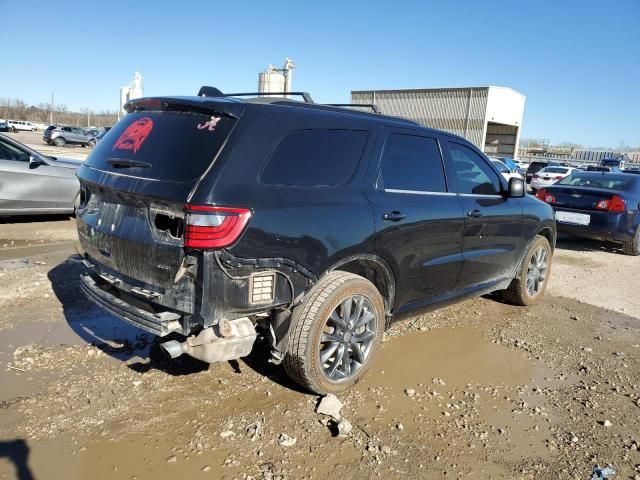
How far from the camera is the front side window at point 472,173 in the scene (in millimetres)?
4297

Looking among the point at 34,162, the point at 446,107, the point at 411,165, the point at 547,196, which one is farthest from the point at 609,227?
the point at 446,107

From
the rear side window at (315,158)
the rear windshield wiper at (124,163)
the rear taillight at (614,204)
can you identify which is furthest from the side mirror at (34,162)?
the rear taillight at (614,204)

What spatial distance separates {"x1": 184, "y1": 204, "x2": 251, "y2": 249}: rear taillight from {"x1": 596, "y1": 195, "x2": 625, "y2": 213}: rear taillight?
7856 millimetres

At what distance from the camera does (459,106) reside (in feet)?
119

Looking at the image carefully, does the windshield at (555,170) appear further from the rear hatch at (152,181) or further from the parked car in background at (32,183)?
the rear hatch at (152,181)

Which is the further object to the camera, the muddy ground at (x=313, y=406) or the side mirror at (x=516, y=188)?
the side mirror at (x=516, y=188)

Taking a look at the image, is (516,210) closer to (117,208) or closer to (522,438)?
(522,438)

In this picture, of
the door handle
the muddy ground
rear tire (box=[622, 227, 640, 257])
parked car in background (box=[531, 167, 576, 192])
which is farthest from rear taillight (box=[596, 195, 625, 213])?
parked car in background (box=[531, 167, 576, 192])

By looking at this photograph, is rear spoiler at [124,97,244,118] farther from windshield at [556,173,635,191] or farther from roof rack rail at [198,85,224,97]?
windshield at [556,173,635,191]

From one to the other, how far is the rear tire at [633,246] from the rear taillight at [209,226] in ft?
27.7

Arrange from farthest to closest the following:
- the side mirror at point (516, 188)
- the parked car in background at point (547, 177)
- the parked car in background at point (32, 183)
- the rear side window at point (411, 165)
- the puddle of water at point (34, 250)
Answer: the parked car in background at point (547, 177) < the parked car in background at point (32, 183) < the puddle of water at point (34, 250) < the side mirror at point (516, 188) < the rear side window at point (411, 165)

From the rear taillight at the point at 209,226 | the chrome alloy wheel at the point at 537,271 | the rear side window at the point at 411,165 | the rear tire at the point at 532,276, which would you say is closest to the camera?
the rear taillight at the point at 209,226

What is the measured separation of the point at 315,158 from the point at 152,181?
987 mm

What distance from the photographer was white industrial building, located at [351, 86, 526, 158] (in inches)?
1395
